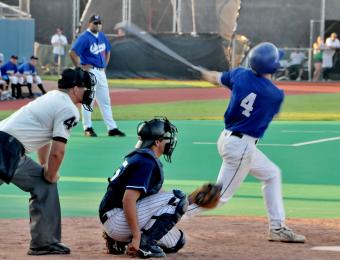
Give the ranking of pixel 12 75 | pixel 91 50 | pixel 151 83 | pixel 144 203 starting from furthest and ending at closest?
1. pixel 151 83
2. pixel 12 75
3. pixel 91 50
4. pixel 144 203

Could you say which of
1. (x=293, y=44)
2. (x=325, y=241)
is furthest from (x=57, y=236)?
(x=293, y=44)

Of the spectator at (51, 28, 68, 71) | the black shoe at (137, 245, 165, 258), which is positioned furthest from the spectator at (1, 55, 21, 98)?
the black shoe at (137, 245, 165, 258)

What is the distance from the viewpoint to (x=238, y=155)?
8.59 m

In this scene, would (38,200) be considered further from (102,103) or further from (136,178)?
(102,103)

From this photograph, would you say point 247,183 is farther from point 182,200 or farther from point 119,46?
point 119,46

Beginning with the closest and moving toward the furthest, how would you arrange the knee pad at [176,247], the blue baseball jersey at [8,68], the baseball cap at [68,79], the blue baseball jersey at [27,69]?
the baseball cap at [68,79], the knee pad at [176,247], the blue baseball jersey at [8,68], the blue baseball jersey at [27,69]

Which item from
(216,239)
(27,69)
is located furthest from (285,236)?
(27,69)

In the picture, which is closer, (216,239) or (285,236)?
(285,236)

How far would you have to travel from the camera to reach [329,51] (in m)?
38.7

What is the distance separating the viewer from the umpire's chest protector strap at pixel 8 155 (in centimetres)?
758

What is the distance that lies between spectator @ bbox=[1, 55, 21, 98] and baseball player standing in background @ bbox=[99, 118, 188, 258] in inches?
786

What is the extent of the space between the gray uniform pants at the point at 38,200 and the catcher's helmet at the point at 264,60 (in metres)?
2.01

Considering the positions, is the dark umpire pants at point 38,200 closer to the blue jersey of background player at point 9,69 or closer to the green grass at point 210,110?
the green grass at point 210,110

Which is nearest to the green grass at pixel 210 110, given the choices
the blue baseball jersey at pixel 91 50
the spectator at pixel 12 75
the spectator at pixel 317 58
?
the spectator at pixel 12 75
